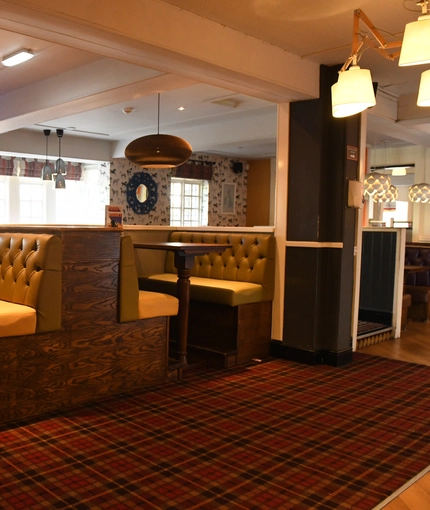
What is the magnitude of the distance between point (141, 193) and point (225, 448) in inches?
320

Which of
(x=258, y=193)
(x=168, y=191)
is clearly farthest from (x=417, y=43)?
(x=258, y=193)

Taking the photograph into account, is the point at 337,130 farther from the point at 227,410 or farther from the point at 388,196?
the point at 388,196

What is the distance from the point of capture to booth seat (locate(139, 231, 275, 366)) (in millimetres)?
4605

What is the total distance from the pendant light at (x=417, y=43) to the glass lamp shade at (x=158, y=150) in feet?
8.03

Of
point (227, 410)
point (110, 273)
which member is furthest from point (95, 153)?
point (227, 410)

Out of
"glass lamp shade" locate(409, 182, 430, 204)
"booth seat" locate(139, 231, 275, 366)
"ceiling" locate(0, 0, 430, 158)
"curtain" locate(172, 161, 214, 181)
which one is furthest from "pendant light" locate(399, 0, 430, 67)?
"curtain" locate(172, 161, 214, 181)

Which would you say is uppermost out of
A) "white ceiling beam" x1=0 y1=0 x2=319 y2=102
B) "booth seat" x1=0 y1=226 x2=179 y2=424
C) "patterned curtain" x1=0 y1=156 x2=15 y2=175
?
"white ceiling beam" x1=0 y1=0 x2=319 y2=102

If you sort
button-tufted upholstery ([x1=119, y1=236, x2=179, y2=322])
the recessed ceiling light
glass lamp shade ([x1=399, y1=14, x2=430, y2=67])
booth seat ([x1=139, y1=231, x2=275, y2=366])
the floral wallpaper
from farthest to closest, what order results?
the floral wallpaper, the recessed ceiling light, booth seat ([x1=139, y1=231, x2=275, y2=366]), button-tufted upholstery ([x1=119, y1=236, x2=179, y2=322]), glass lamp shade ([x1=399, y1=14, x2=430, y2=67])

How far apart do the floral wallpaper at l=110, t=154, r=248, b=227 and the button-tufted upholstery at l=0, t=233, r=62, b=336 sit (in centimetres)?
684

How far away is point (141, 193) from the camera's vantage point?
1049cm

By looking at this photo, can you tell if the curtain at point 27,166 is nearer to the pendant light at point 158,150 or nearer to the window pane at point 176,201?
the window pane at point 176,201

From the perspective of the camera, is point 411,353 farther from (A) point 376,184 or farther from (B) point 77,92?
(B) point 77,92

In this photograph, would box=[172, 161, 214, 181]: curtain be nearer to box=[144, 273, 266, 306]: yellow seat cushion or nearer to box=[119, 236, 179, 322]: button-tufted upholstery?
box=[144, 273, 266, 306]: yellow seat cushion

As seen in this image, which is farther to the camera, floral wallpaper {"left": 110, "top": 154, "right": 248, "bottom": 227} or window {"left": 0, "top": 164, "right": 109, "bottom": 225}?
floral wallpaper {"left": 110, "top": 154, "right": 248, "bottom": 227}
